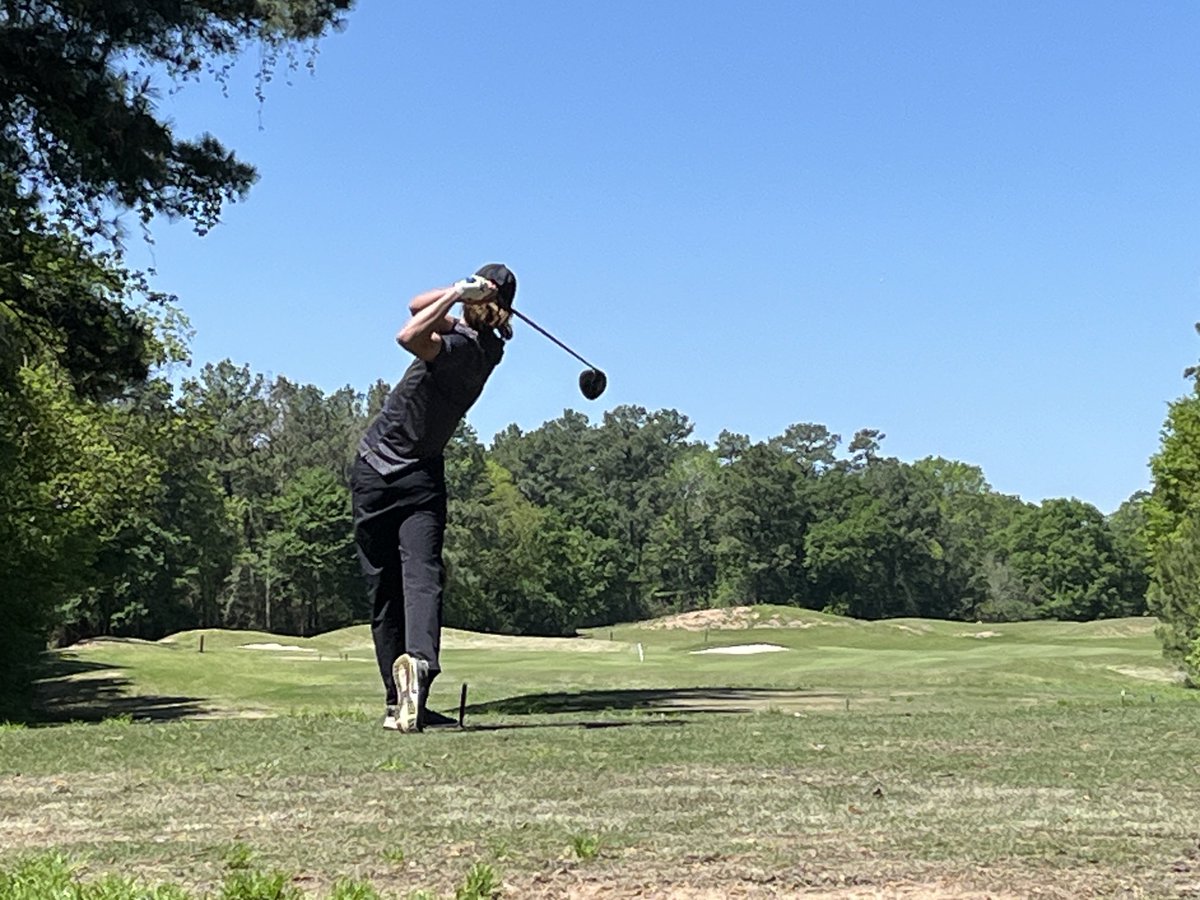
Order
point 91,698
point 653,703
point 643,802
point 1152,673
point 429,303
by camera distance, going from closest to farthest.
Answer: point 643,802, point 429,303, point 653,703, point 91,698, point 1152,673

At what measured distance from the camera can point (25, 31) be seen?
1589 centimetres

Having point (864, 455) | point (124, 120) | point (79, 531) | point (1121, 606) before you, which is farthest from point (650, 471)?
point (124, 120)

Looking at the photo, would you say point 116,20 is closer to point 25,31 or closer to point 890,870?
point 25,31

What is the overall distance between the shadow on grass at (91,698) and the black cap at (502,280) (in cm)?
1360

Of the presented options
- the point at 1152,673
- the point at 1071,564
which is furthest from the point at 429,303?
the point at 1071,564

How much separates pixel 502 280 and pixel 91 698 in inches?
923

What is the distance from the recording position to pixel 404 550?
7797 mm

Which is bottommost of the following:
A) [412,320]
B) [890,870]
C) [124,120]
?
[890,870]

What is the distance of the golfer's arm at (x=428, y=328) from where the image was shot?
24.3ft

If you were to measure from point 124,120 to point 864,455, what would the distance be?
387 feet

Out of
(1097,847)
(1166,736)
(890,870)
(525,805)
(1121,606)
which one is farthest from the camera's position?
(1121,606)

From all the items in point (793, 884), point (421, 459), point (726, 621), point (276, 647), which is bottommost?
point (793, 884)

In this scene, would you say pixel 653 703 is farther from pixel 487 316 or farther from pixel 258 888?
pixel 258 888

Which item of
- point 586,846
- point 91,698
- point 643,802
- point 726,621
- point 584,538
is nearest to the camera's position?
point 586,846
